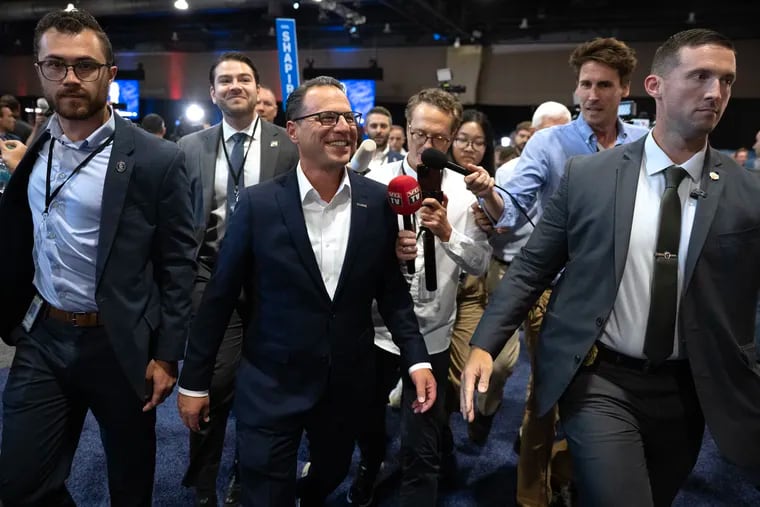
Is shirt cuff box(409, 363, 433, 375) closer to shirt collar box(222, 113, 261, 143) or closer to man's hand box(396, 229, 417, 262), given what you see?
man's hand box(396, 229, 417, 262)

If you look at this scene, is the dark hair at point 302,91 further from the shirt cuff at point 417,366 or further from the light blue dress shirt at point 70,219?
the shirt cuff at point 417,366

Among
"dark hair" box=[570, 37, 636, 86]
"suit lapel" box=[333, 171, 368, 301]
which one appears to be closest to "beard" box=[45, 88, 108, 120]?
"suit lapel" box=[333, 171, 368, 301]

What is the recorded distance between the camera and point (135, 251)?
203cm

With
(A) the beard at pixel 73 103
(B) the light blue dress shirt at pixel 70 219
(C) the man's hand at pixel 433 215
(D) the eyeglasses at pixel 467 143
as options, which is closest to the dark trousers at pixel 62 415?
(B) the light blue dress shirt at pixel 70 219

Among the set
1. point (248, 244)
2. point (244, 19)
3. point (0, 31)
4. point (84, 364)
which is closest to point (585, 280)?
point (248, 244)

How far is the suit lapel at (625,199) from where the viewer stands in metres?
1.71

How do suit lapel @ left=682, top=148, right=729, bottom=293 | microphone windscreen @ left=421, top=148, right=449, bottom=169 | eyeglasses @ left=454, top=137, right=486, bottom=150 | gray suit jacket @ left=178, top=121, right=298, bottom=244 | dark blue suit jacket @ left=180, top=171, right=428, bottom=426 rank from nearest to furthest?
suit lapel @ left=682, top=148, right=729, bottom=293 < dark blue suit jacket @ left=180, top=171, right=428, bottom=426 < microphone windscreen @ left=421, top=148, right=449, bottom=169 < gray suit jacket @ left=178, top=121, right=298, bottom=244 < eyeglasses @ left=454, top=137, right=486, bottom=150

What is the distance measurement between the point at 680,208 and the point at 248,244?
1323 mm

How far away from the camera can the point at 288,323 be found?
192 centimetres

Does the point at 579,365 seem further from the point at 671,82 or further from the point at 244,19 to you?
the point at 244,19

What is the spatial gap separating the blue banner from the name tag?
3.08 m

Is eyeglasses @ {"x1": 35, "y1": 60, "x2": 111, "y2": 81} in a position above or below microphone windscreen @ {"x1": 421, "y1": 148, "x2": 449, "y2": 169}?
above

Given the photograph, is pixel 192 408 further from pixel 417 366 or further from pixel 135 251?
pixel 417 366

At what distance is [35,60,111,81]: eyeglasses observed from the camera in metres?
1.91
